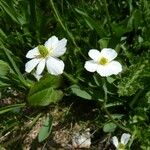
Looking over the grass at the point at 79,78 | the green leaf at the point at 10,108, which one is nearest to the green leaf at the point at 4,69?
the grass at the point at 79,78

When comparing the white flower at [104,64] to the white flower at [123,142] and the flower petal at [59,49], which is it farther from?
the white flower at [123,142]

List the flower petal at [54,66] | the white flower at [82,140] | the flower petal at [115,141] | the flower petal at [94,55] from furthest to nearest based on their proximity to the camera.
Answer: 1. the white flower at [82,140]
2. the flower petal at [115,141]
3. the flower petal at [94,55]
4. the flower petal at [54,66]

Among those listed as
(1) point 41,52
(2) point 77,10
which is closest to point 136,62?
(2) point 77,10

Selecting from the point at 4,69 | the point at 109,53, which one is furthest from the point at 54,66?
the point at 4,69

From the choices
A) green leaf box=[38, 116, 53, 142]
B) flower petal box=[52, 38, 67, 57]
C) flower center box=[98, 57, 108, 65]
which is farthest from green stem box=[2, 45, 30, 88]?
flower center box=[98, 57, 108, 65]

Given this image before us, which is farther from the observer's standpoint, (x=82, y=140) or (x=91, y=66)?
(x=82, y=140)

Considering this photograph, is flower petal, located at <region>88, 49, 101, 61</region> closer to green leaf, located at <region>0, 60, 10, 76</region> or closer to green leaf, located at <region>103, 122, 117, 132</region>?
green leaf, located at <region>103, 122, 117, 132</region>

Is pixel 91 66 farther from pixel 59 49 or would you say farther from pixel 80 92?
pixel 80 92

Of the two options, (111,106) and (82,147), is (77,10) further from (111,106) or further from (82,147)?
(82,147)
